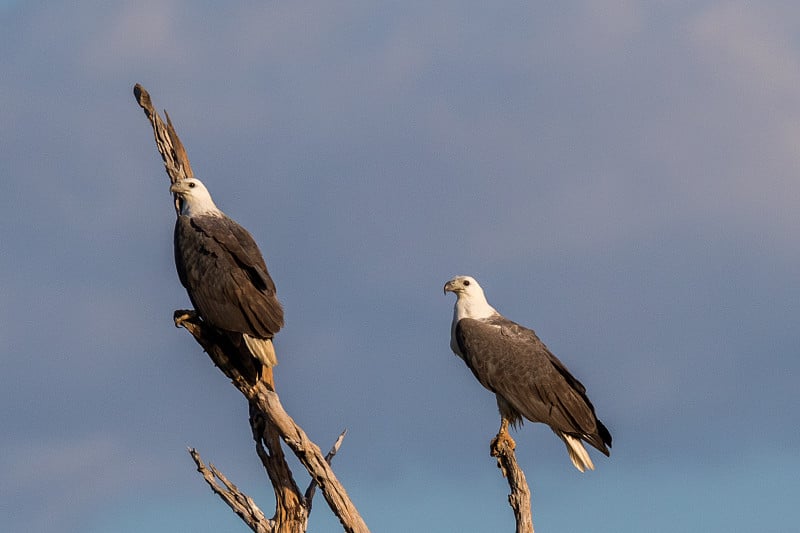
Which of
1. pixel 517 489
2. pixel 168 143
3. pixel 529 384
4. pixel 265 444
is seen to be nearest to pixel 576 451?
pixel 529 384

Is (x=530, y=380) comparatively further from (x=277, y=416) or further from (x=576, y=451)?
(x=277, y=416)

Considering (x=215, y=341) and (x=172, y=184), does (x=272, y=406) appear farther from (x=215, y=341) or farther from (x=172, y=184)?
(x=172, y=184)

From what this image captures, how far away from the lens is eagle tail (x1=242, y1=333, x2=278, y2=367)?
14.8 meters

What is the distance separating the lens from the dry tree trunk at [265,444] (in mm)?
14859

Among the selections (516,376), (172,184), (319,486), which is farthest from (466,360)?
(172,184)

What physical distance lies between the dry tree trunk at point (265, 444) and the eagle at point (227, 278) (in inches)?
9.5

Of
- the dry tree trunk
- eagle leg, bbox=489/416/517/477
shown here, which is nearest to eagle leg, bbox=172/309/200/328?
the dry tree trunk

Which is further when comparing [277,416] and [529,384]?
[529,384]

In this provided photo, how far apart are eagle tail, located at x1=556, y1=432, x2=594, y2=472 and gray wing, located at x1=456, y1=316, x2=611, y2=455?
85 mm

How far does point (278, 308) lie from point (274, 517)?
2.40 metres

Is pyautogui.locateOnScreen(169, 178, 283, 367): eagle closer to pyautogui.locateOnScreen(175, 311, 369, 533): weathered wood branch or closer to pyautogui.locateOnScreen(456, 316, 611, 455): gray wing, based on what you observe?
pyautogui.locateOnScreen(175, 311, 369, 533): weathered wood branch

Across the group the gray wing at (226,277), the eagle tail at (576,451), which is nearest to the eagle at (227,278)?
the gray wing at (226,277)

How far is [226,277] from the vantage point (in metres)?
14.9

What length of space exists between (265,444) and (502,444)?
2477 mm
